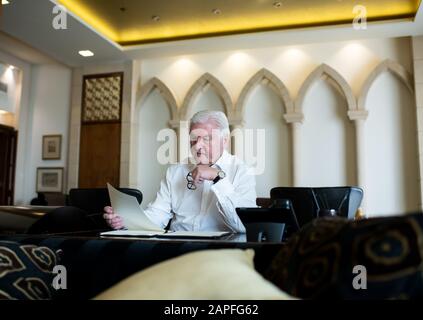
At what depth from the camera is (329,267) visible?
0.60 meters

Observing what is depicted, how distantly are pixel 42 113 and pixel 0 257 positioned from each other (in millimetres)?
6617

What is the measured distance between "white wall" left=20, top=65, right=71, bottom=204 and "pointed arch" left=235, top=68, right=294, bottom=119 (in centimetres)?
316

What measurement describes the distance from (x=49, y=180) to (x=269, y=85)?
13.6ft

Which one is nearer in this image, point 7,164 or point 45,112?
point 7,164

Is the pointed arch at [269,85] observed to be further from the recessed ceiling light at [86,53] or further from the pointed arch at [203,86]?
the recessed ceiling light at [86,53]

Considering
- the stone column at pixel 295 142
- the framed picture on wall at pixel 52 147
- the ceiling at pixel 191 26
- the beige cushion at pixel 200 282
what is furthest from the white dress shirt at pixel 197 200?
the framed picture on wall at pixel 52 147

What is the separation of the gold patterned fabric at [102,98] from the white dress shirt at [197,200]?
410 cm

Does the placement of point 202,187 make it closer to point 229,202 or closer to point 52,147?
point 229,202

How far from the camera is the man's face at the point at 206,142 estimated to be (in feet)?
7.88

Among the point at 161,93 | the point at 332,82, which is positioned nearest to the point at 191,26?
the point at 161,93

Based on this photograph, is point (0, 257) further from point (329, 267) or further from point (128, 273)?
point (329, 267)

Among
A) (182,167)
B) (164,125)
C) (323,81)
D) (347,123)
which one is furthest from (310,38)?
(182,167)

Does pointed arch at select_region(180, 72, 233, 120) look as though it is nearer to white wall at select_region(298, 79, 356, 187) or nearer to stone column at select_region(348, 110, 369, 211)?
white wall at select_region(298, 79, 356, 187)

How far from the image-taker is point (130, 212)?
1808mm
